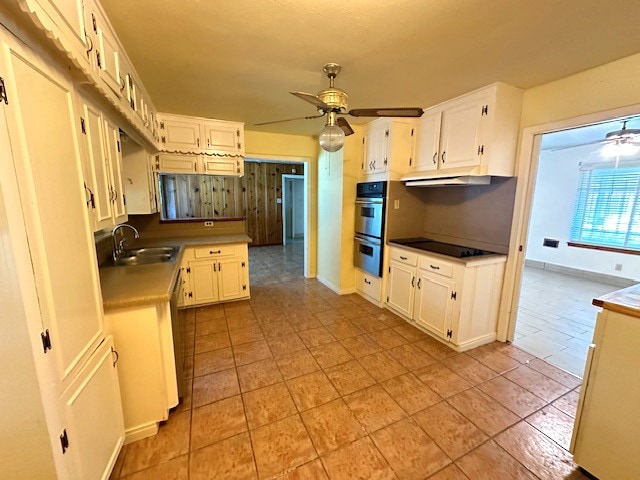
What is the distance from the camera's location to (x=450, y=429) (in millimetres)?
1702

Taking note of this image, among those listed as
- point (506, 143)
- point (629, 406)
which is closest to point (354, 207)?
point (506, 143)

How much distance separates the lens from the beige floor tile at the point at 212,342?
2564 millimetres

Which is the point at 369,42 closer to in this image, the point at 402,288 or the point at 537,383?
the point at 402,288

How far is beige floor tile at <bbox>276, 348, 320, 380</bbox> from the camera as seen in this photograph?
7.29 feet

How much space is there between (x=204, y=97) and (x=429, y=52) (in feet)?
6.83

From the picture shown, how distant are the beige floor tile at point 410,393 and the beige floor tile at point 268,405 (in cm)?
75

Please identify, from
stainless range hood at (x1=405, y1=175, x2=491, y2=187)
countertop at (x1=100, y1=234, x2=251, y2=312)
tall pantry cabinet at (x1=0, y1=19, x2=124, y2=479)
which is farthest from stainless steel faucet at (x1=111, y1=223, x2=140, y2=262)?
stainless range hood at (x1=405, y1=175, x2=491, y2=187)

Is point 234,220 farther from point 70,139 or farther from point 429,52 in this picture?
point 429,52

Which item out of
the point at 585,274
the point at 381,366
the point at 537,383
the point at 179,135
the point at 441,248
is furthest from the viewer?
the point at 585,274

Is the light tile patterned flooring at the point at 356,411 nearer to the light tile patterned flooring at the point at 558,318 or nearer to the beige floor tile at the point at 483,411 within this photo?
the beige floor tile at the point at 483,411

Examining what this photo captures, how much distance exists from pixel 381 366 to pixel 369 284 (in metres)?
1.50

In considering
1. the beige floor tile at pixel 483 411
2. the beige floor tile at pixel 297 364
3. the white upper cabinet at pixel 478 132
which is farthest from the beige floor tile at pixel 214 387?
the white upper cabinet at pixel 478 132

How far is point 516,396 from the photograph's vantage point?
1.99 meters

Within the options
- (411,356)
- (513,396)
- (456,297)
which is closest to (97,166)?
(411,356)
